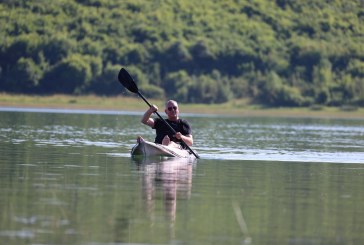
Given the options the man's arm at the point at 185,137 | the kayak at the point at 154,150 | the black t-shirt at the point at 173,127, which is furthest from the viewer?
the black t-shirt at the point at 173,127

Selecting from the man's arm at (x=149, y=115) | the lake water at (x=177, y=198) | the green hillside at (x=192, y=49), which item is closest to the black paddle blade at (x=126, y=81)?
the lake water at (x=177, y=198)

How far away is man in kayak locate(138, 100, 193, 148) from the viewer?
32531 mm

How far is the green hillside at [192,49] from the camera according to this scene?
4345 inches

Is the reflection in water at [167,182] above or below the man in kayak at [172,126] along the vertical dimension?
below

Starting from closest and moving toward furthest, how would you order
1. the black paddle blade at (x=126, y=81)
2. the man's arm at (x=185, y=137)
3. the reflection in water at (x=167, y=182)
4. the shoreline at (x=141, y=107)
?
1. the reflection in water at (x=167, y=182)
2. the man's arm at (x=185, y=137)
3. the black paddle blade at (x=126, y=81)
4. the shoreline at (x=141, y=107)

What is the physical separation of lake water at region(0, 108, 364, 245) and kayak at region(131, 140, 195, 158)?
0.58 metres

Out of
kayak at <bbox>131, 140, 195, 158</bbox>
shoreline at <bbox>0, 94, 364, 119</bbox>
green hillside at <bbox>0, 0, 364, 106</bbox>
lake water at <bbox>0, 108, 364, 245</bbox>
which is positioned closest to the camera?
lake water at <bbox>0, 108, 364, 245</bbox>

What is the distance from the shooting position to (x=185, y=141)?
32.8 metres

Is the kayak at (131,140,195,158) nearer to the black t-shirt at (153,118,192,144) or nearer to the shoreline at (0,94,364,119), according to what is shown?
the black t-shirt at (153,118,192,144)

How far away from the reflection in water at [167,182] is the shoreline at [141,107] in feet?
214

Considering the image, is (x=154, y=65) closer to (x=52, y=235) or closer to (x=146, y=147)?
(x=146, y=147)

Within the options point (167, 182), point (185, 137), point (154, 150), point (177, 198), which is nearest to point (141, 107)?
point (185, 137)

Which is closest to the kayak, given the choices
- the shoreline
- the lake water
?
the lake water

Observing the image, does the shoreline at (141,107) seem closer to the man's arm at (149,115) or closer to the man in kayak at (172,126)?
the man in kayak at (172,126)
